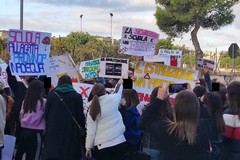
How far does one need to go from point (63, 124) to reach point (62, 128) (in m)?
0.06

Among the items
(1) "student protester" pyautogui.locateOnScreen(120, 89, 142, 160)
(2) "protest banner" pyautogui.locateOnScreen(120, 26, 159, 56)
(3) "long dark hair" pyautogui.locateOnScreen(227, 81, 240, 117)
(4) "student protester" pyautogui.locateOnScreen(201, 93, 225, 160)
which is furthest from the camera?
(2) "protest banner" pyautogui.locateOnScreen(120, 26, 159, 56)

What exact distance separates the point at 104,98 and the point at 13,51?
2764 mm


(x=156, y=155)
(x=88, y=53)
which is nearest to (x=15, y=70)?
(x=156, y=155)

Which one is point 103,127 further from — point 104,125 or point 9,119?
point 9,119

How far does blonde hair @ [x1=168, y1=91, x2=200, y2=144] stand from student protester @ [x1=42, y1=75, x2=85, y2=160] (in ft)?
7.45

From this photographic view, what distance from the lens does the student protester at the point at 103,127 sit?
6230 millimetres

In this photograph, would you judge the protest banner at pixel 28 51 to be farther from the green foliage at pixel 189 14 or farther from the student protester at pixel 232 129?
the green foliage at pixel 189 14

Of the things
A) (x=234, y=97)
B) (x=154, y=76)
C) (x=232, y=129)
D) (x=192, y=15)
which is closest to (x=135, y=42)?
(x=154, y=76)

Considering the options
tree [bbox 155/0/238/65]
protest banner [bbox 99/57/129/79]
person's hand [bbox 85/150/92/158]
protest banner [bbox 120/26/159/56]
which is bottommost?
person's hand [bbox 85/150/92/158]

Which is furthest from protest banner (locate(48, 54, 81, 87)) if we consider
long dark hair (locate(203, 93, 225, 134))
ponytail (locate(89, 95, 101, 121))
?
long dark hair (locate(203, 93, 225, 134))

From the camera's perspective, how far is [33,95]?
670 cm

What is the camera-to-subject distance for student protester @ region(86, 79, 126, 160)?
6.23m

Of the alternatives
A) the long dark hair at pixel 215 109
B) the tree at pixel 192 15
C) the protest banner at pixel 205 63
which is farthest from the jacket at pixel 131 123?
the tree at pixel 192 15

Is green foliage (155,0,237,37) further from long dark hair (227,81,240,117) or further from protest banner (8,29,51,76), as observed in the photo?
long dark hair (227,81,240,117)
